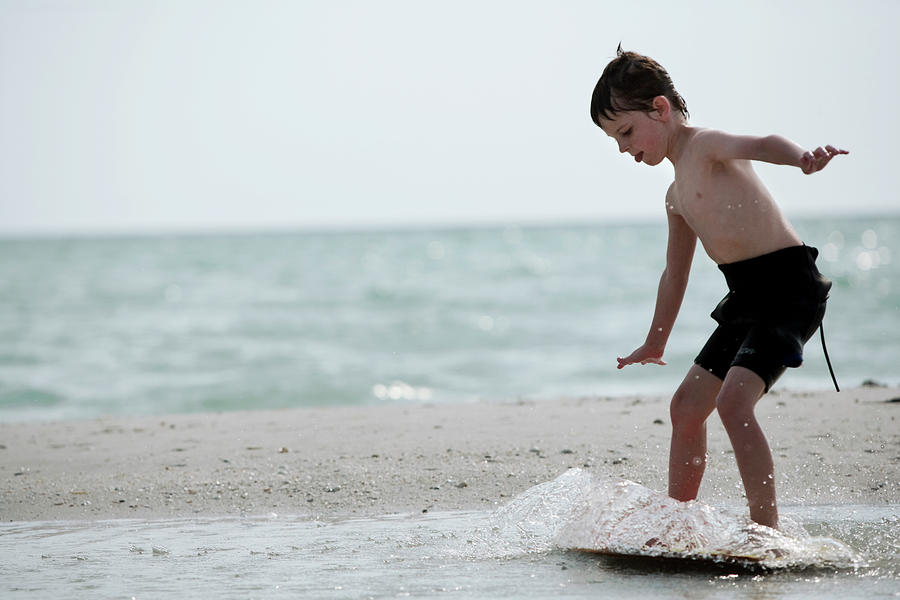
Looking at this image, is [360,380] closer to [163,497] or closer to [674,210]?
[163,497]

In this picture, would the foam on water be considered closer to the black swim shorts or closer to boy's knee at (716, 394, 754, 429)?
boy's knee at (716, 394, 754, 429)

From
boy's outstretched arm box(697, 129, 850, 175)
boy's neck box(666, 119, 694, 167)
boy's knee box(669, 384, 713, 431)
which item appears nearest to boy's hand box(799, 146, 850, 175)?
boy's outstretched arm box(697, 129, 850, 175)

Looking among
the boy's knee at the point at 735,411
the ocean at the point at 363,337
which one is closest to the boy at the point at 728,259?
the boy's knee at the point at 735,411

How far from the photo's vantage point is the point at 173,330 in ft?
53.4

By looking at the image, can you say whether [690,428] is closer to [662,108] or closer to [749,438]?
[749,438]

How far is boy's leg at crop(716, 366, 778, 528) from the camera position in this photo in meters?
2.84

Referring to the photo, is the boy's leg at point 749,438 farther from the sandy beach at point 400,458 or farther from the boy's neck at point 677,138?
the sandy beach at point 400,458

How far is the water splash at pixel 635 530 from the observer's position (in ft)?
9.31

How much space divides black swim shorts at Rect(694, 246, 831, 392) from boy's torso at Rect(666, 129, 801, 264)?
0.13 feet

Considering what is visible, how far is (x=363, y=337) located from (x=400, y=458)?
1084cm

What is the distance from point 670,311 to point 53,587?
78.4 inches

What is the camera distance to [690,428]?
123 inches

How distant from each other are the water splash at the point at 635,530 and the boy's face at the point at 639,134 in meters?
1.01

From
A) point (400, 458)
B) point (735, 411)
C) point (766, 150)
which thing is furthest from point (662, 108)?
point (400, 458)
